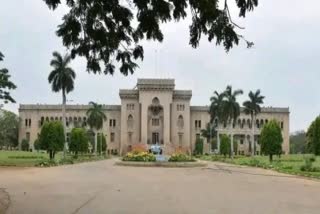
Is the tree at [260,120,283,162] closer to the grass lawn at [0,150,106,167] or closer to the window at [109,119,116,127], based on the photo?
the grass lawn at [0,150,106,167]

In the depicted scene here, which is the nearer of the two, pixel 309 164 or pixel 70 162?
pixel 309 164

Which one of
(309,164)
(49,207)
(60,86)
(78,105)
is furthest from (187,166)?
(78,105)

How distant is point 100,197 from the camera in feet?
69.0

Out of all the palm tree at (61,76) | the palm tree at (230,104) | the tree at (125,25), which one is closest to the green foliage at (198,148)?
the palm tree at (230,104)

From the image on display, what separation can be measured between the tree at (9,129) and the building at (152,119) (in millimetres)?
2528

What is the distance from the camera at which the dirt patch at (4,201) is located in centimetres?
1704

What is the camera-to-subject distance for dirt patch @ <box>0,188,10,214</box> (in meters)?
17.0

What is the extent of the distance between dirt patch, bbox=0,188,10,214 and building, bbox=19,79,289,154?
110420mm

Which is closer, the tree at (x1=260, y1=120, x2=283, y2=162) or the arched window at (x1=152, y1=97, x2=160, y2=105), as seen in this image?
the tree at (x1=260, y1=120, x2=283, y2=162)

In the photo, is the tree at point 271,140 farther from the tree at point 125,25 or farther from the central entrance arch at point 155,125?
the central entrance arch at point 155,125

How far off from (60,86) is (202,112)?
78.9 metres

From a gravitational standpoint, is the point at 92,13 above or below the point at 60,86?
below

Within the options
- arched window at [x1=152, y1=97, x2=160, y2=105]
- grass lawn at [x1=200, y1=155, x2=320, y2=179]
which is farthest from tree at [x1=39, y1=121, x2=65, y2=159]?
arched window at [x1=152, y1=97, x2=160, y2=105]

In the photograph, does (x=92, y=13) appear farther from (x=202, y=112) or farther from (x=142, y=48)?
(x=202, y=112)
